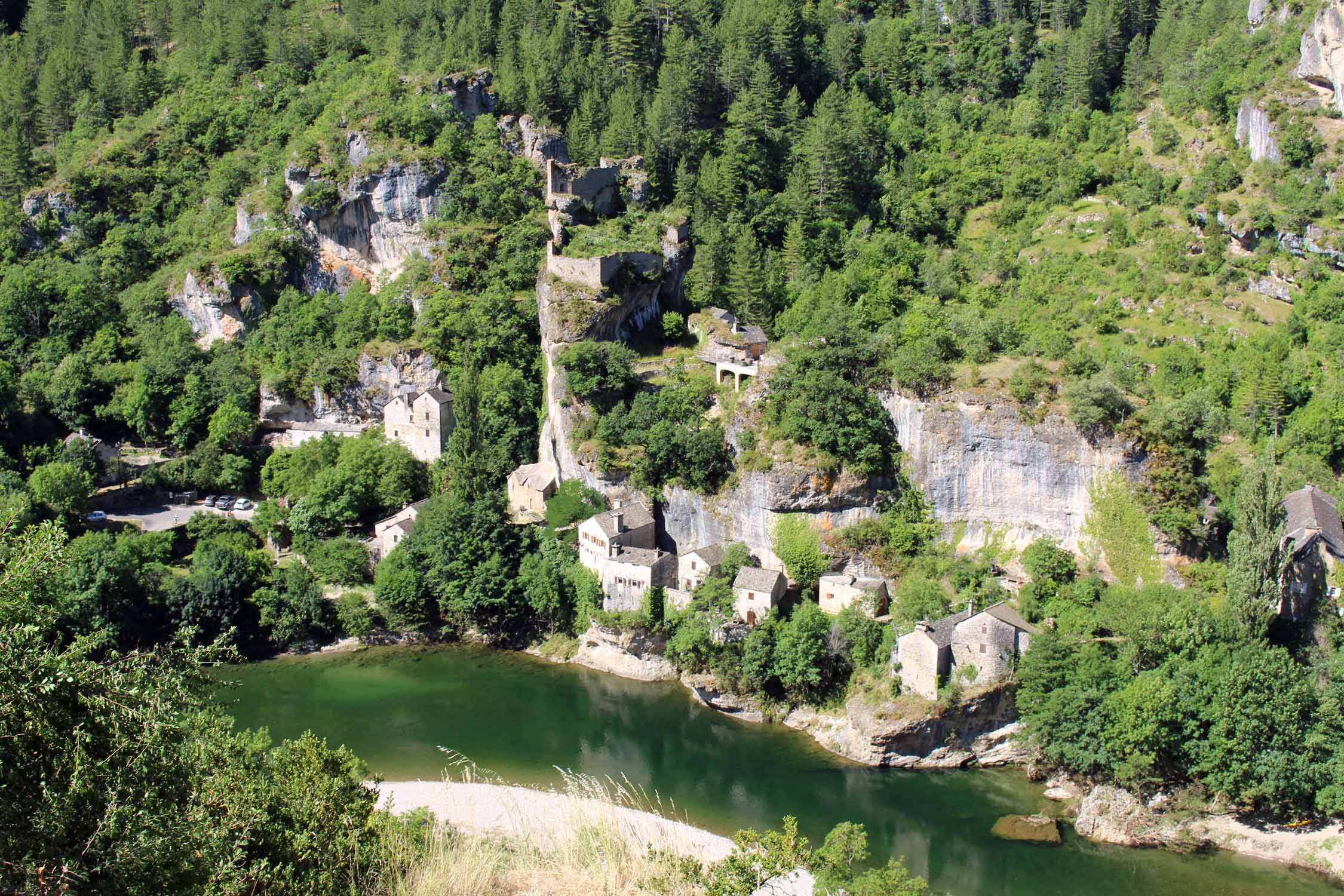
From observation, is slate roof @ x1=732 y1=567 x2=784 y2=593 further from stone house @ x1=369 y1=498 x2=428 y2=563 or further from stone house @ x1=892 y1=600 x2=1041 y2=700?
stone house @ x1=369 y1=498 x2=428 y2=563

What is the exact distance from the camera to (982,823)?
30.4 meters

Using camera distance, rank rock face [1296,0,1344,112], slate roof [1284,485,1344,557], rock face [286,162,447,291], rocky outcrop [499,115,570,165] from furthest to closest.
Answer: rocky outcrop [499,115,570,165], rock face [1296,0,1344,112], rock face [286,162,447,291], slate roof [1284,485,1344,557]

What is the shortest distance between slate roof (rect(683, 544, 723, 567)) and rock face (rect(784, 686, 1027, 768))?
7572 millimetres

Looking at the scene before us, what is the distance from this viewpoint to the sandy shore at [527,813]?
25.2m

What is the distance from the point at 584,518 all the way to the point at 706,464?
4932mm

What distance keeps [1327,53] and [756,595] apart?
3729 cm

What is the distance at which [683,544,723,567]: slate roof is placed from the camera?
1506 inches

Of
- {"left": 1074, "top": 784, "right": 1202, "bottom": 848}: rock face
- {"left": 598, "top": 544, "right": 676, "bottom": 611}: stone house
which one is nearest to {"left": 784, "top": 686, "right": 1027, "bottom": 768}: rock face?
{"left": 1074, "top": 784, "right": 1202, "bottom": 848}: rock face

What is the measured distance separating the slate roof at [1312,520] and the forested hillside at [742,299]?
103 cm

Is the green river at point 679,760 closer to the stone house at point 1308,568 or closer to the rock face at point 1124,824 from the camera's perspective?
the rock face at point 1124,824

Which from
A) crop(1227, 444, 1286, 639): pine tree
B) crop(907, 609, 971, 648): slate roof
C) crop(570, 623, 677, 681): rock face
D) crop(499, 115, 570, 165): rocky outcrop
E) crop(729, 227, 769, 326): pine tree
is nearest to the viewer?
crop(1227, 444, 1286, 639): pine tree

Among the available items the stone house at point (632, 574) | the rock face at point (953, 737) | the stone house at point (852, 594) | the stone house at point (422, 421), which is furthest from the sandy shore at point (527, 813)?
the stone house at point (422, 421)

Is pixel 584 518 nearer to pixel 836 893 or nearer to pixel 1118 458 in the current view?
pixel 1118 458

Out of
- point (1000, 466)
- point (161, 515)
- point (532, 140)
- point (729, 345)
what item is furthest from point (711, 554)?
point (532, 140)
